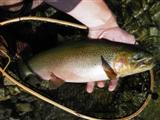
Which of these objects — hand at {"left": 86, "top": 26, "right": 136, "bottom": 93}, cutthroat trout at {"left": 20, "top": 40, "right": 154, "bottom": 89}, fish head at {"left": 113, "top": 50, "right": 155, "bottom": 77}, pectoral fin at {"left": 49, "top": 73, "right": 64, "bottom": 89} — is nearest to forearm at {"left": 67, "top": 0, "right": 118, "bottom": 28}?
hand at {"left": 86, "top": 26, "right": 136, "bottom": 93}

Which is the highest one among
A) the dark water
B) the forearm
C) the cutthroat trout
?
the forearm

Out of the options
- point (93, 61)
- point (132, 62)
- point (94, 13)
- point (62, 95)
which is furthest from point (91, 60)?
point (62, 95)

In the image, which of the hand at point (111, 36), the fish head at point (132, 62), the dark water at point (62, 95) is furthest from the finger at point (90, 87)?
the fish head at point (132, 62)

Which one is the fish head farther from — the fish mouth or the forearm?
the forearm

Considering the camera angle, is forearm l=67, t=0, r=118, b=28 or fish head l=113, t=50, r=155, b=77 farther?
forearm l=67, t=0, r=118, b=28

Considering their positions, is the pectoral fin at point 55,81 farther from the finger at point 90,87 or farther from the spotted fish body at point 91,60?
the finger at point 90,87

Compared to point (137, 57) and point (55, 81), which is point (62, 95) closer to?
point (55, 81)
